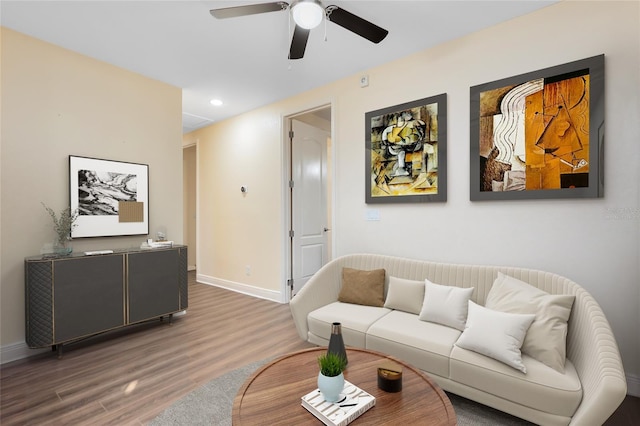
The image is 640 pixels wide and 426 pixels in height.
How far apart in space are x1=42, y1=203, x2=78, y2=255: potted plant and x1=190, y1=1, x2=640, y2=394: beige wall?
219 cm

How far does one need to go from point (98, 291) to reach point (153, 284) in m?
0.50

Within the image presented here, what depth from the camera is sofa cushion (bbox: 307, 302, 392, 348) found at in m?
2.32

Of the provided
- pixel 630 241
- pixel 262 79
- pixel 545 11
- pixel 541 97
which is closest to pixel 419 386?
pixel 630 241

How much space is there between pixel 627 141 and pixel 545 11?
117 centimetres

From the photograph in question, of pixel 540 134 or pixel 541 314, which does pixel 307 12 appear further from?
pixel 541 314

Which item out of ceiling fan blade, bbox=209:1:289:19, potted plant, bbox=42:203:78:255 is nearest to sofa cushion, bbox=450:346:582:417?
ceiling fan blade, bbox=209:1:289:19

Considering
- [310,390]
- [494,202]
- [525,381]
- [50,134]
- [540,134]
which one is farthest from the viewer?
[50,134]

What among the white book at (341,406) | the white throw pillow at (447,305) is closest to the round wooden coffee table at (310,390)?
the white book at (341,406)

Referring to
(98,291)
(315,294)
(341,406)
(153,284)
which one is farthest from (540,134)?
(98,291)

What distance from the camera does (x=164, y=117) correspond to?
12.0 feet

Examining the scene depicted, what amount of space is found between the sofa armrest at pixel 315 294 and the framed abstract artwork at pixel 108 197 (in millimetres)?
2029

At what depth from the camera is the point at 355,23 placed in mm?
2076

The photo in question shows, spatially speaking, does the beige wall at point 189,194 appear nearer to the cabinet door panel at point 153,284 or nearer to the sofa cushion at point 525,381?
the cabinet door panel at point 153,284

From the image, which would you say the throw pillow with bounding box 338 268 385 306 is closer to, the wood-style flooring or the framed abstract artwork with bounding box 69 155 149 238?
the wood-style flooring
